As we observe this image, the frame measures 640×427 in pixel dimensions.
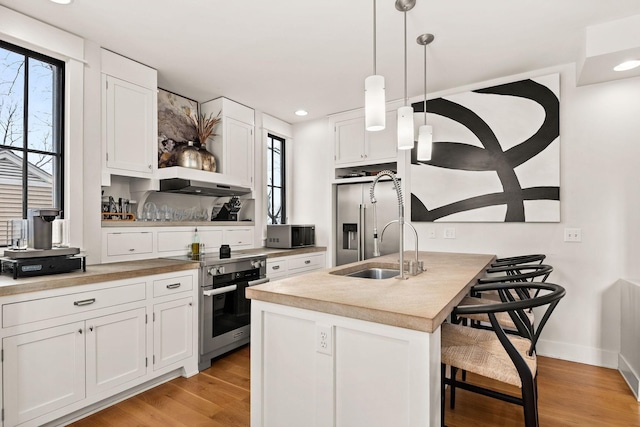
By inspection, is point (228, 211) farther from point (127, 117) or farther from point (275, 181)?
Answer: point (127, 117)

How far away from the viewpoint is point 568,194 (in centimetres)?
290

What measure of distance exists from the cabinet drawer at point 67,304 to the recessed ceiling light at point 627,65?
377 cm

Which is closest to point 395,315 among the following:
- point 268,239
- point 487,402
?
point 487,402

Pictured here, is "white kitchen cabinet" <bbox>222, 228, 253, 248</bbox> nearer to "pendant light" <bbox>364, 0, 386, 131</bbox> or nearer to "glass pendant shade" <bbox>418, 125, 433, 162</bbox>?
"glass pendant shade" <bbox>418, 125, 433, 162</bbox>

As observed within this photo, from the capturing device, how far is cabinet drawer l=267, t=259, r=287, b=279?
342 cm

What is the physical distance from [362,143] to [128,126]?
242 cm

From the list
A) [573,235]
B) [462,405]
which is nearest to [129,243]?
[462,405]

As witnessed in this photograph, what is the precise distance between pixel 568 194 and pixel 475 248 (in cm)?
89

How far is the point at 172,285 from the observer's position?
249cm

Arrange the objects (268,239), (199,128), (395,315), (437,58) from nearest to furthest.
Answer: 1. (395,315)
2. (437,58)
3. (199,128)
4. (268,239)

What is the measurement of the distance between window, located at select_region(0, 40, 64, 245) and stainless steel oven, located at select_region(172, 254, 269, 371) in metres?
1.20

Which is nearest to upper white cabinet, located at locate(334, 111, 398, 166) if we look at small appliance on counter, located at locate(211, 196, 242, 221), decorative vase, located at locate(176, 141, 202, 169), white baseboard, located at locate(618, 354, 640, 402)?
small appliance on counter, located at locate(211, 196, 242, 221)

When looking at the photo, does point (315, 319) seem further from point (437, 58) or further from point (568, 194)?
point (568, 194)

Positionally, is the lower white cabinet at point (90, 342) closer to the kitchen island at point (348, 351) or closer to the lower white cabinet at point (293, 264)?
the lower white cabinet at point (293, 264)
